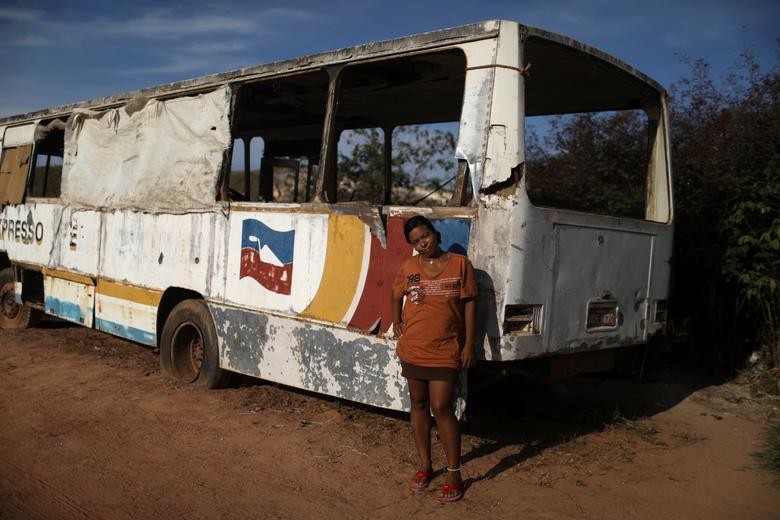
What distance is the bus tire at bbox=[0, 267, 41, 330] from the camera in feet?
29.5

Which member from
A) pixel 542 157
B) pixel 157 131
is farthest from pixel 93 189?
pixel 542 157

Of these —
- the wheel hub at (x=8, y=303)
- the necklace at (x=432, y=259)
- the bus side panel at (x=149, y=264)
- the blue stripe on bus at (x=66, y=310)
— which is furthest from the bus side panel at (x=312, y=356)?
the wheel hub at (x=8, y=303)

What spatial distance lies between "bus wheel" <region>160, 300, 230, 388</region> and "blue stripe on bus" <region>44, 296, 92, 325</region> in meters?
1.67

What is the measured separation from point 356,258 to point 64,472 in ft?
7.61

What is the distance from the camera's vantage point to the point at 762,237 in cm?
643

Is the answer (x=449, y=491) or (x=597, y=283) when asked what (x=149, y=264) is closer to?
(x=449, y=491)

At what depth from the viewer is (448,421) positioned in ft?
12.7

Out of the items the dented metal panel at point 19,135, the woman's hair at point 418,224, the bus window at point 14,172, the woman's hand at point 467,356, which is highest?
the dented metal panel at point 19,135

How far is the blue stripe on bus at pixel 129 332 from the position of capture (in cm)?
661

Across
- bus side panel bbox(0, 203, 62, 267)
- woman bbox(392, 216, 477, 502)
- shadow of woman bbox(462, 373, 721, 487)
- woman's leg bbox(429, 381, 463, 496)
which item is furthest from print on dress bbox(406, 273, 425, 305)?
bus side panel bbox(0, 203, 62, 267)

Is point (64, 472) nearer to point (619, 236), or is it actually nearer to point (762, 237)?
point (619, 236)

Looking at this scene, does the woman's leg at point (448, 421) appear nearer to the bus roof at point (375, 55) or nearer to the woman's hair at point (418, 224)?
the woman's hair at point (418, 224)

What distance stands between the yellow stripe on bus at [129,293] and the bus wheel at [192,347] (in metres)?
0.30

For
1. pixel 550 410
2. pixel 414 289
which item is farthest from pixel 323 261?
pixel 550 410
